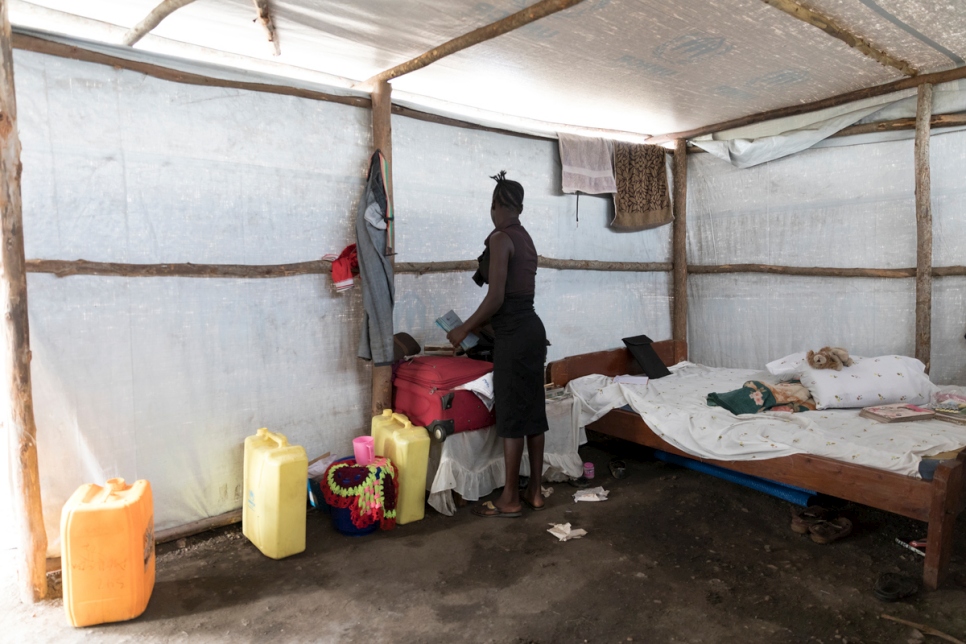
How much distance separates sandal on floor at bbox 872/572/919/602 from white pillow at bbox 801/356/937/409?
122 centimetres

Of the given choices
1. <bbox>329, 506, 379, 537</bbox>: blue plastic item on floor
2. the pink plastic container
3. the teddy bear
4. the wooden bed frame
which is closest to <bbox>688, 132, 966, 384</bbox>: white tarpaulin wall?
the teddy bear

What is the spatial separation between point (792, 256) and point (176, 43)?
4.46 meters

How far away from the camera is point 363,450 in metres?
3.36

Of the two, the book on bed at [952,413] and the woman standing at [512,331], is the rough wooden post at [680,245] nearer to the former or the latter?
the book on bed at [952,413]

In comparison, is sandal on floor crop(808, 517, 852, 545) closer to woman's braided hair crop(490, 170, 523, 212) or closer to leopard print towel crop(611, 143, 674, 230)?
woman's braided hair crop(490, 170, 523, 212)

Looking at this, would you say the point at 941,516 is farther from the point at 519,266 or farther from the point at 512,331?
the point at 519,266

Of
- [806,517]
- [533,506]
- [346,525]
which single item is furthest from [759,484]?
[346,525]

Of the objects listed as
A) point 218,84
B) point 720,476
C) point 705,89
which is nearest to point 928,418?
point 720,476

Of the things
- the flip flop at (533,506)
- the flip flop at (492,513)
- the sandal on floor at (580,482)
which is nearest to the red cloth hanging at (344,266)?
the flip flop at (492,513)

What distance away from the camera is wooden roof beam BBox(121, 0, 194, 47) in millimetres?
2590

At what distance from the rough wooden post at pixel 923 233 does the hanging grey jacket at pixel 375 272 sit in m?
3.54

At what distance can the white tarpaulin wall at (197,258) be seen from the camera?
278cm

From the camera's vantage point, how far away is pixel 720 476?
3850mm

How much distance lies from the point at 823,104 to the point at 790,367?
192 cm
